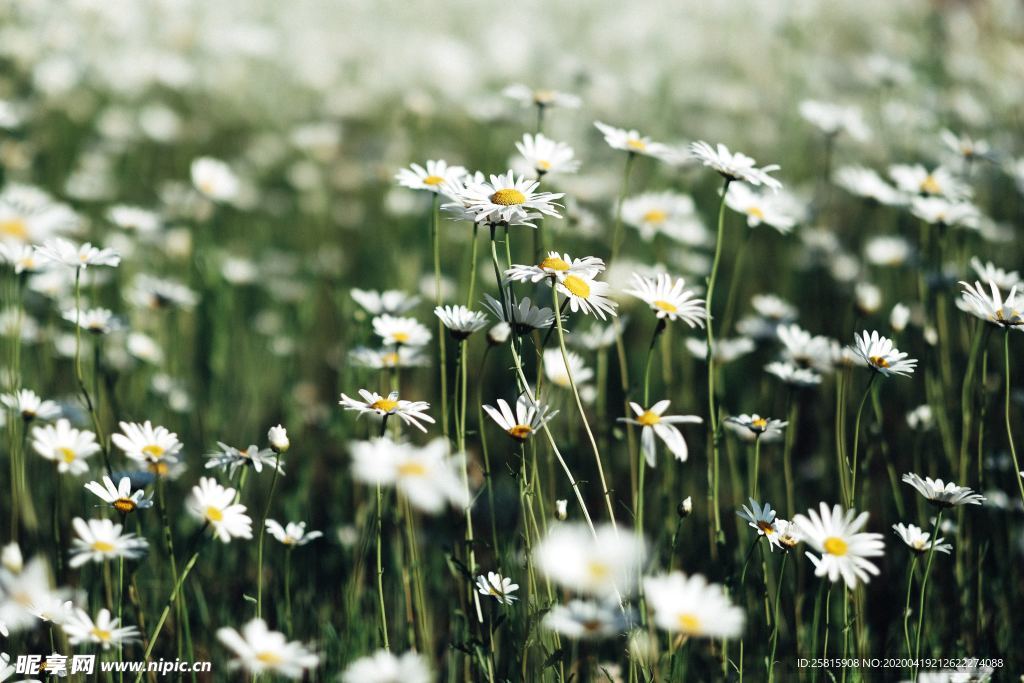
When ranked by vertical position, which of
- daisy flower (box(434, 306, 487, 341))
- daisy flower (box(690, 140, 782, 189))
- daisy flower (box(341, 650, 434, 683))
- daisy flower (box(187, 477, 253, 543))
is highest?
daisy flower (box(690, 140, 782, 189))

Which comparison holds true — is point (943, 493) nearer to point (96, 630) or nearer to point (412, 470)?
point (412, 470)

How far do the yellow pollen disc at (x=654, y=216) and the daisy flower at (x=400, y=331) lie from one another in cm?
89

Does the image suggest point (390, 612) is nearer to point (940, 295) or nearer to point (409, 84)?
point (940, 295)

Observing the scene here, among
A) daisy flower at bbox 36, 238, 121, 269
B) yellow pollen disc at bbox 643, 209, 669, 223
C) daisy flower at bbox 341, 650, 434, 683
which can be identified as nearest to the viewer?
daisy flower at bbox 341, 650, 434, 683

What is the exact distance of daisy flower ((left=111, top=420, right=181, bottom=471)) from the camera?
1.41 m

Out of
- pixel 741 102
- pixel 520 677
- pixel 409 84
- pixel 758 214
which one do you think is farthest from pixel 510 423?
pixel 409 84

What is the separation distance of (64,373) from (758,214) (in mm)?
2223

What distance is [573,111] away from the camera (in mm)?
4852

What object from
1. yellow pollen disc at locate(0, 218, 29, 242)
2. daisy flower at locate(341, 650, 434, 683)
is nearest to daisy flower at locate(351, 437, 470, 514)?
daisy flower at locate(341, 650, 434, 683)

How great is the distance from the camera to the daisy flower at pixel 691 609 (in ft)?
3.32

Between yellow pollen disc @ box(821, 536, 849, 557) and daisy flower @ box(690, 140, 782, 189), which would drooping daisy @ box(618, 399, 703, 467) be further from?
daisy flower @ box(690, 140, 782, 189)

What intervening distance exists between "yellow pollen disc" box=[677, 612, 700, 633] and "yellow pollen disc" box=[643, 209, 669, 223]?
148 centimetres

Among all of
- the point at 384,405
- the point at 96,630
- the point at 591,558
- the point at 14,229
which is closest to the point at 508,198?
the point at 384,405

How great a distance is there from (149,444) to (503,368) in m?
1.57
